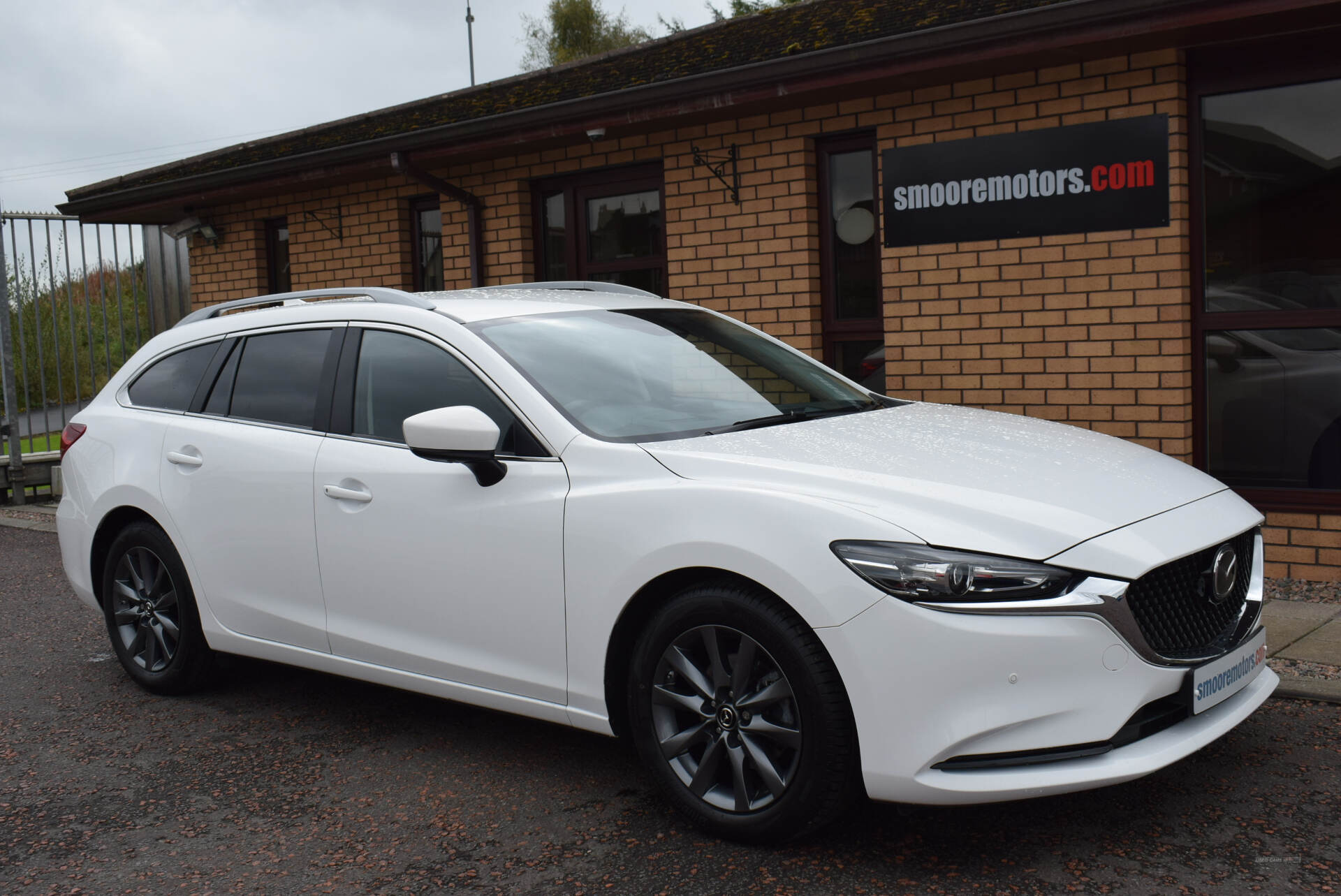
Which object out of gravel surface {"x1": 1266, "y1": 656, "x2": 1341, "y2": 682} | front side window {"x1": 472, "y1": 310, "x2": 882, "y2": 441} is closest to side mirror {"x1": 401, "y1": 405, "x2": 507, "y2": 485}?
front side window {"x1": 472, "y1": 310, "x2": 882, "y2": 441}

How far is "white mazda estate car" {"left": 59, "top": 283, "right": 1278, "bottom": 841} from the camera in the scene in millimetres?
3076

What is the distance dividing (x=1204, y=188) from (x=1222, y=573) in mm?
3761

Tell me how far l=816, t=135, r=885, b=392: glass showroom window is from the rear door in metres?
4.03

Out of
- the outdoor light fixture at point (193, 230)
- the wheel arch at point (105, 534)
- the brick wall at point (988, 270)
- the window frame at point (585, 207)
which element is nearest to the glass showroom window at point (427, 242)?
the window frame at point (585, 207)

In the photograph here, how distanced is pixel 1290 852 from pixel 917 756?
3.63 ft

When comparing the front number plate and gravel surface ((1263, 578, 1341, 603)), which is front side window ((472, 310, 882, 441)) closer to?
the front number plate

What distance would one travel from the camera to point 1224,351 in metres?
6.59

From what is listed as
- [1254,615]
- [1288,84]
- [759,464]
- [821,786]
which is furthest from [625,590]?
[1288,84]

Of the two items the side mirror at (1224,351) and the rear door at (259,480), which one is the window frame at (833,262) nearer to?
the side mirror at (1224,351)

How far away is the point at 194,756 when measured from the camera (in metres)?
4.52

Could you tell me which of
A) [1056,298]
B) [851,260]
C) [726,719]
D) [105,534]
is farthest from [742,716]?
[851,260]

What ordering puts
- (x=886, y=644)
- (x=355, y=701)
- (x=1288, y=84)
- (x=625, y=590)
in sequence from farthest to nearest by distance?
(x=1288, y=84)
(x=355, y=701)
(x=625, y=590)
(x=886, y=644)

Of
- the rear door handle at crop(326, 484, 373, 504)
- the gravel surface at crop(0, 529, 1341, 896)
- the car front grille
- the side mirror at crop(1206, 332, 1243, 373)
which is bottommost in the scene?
the gravel surface at crop(0, 529, 1341, 896)

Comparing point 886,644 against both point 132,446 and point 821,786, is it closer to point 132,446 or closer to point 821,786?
point 821,786
